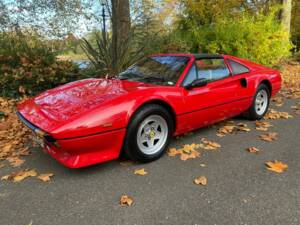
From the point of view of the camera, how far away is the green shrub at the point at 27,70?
5.64 meters

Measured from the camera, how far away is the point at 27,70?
5703 millimetres

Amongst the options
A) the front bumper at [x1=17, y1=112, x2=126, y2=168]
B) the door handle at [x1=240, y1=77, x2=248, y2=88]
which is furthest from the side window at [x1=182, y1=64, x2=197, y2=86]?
the front bumper at [x1=17, y1=112, x2=126, y2=168]

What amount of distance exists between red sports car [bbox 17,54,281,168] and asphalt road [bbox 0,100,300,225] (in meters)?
0.27

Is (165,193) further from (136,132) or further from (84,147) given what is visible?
(84,147)

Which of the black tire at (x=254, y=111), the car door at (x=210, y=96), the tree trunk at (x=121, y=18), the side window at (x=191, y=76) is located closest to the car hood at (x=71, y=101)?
the side window at (x=191, y=76)

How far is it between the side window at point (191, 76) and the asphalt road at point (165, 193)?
37.6 inches

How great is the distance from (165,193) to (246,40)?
745 centimetres

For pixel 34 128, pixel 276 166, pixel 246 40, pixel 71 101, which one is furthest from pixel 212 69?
pixel 246 40

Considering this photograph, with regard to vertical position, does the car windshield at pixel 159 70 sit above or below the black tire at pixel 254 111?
above

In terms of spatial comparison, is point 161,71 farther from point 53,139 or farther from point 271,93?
point 271,93

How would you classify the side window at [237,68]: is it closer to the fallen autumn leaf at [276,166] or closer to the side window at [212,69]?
the side window at [212,69]

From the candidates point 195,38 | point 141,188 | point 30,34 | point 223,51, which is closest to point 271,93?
point 141,188

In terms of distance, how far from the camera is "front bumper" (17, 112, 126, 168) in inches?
102

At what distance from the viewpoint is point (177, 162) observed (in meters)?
3.20
